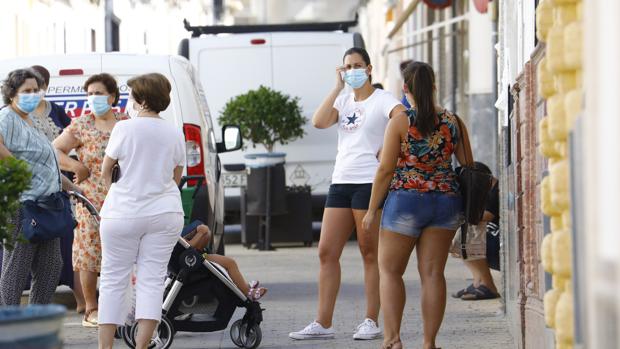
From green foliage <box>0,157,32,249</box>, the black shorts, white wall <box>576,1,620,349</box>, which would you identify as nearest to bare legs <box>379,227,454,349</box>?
the black shorts

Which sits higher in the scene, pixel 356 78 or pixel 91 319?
pixel 356 78

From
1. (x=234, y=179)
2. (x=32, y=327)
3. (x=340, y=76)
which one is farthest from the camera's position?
(x=234, y=179)

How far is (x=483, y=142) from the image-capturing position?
840 inches

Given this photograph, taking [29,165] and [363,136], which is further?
[363,136]

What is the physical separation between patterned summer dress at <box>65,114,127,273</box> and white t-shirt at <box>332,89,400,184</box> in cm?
144

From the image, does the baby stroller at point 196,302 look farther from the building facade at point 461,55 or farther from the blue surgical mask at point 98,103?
the building facade at point 461,55

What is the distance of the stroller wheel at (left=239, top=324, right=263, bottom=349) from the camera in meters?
8.54

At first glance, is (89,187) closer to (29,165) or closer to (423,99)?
(29,165)

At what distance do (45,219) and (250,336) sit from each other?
4.33 feet

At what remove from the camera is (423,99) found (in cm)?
764

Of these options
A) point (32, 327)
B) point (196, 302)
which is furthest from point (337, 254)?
point (32, 327)

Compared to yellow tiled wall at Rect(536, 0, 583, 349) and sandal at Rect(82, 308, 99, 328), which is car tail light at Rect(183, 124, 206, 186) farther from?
yellow tiled wall at Rect(536, 0, 583, 349)

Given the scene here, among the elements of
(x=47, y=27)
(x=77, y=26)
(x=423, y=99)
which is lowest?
(x=423, y=99)

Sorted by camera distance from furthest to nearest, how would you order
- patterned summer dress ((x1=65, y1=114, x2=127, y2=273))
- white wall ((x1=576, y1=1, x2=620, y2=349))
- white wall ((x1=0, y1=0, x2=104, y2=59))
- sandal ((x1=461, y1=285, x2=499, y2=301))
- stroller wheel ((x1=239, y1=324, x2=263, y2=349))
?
white wall ((x1=0, y1=0, x2=104, y2=59)), sandal ((x1=461, y1=285, x2=499, y2=301)), patterned summer dress ((x1=65, y1=114, x2=127, y2=273)), stroller wheel ((x1=239, y1=324, x2=263, y2=349)), white wall ((x1=576, y1=1, x2=620, y2=349))
